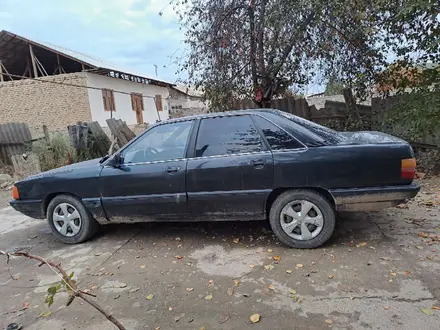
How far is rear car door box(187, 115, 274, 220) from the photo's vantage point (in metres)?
3.75

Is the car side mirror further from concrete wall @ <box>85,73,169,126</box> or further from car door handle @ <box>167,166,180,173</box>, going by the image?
concrete wall @ <box>85,73,169,126</box>

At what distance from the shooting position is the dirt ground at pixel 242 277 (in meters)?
2.65

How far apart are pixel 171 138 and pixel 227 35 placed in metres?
4.21

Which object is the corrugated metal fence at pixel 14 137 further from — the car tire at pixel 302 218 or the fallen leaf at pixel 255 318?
the fallen leaf at pixel 255 318

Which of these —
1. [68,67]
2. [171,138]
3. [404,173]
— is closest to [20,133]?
[171,138]

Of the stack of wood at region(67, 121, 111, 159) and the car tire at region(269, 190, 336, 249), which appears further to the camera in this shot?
the stack of wood at region(67, 121, 111, 159)

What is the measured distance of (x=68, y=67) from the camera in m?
19.2

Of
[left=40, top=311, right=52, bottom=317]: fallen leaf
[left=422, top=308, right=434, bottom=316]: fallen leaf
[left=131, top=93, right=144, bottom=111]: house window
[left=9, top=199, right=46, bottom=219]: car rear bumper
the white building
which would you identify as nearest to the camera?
[left=422, top=308, right=434, bottom=316]: fallen leaf

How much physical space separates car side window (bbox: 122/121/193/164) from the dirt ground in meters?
1.12

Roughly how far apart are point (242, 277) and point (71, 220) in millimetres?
2571

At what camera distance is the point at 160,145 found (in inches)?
167

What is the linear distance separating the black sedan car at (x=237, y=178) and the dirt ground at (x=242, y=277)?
358mm

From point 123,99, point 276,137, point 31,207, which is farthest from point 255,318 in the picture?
point 123,99

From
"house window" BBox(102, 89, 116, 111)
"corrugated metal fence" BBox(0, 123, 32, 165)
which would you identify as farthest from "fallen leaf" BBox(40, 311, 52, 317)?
"house window" BBox(102, 89, 116, 111)
